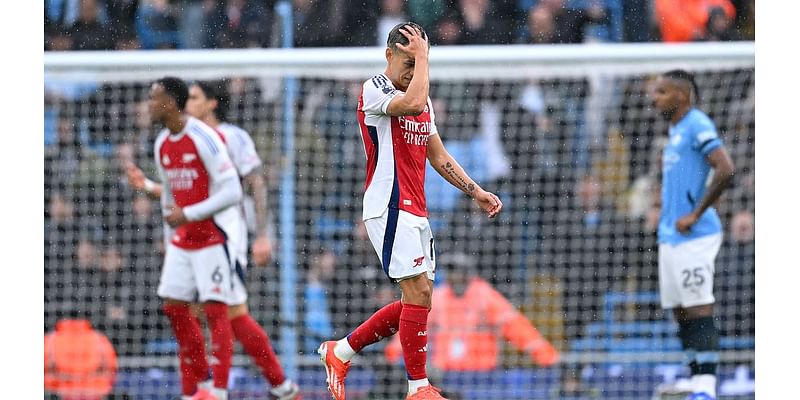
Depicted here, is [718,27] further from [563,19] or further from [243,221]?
[243,221]

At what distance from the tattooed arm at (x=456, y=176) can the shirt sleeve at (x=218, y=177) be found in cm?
279

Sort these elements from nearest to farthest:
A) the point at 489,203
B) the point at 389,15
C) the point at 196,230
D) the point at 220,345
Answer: the point at 489,203 < the point at 220,345 < the point at 196,230 < the point at 389,15

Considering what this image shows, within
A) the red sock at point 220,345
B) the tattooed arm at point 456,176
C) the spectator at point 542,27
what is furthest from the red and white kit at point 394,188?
the spectator at point 542,27

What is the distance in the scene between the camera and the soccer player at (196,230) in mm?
8945

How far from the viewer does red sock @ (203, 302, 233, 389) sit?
29.2 ft

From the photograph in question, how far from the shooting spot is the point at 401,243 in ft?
20.0

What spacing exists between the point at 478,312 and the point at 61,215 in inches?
144

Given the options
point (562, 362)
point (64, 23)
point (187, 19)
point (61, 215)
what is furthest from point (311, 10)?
point (562, 362)

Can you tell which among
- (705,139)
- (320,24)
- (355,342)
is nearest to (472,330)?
(705,139)

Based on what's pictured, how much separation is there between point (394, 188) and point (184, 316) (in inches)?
138

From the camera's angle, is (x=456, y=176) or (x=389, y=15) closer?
(x=456, y=176)

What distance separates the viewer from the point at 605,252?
1116 centimetres

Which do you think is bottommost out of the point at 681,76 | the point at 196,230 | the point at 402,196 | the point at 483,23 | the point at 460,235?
the point at 460,235

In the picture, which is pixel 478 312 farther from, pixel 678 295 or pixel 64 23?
pixel 64 23
